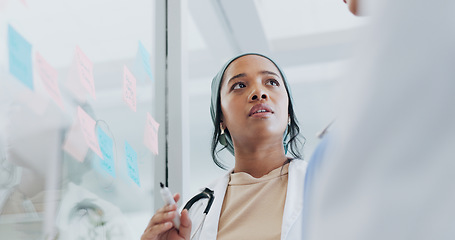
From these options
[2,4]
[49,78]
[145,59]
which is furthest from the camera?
[145,59]

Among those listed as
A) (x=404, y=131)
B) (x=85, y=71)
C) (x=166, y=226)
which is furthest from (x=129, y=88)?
(x=404, y=131)

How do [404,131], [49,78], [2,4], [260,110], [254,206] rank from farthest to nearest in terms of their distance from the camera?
[260,110] → [254,206] → [49,78] → [2,4] → [404,131]

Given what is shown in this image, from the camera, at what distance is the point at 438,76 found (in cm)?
31

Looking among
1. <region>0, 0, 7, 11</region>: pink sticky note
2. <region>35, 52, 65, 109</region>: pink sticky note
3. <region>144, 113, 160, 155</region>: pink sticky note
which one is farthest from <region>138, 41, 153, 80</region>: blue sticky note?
<region>0, 0, 7, 11</region>: pink sticky note

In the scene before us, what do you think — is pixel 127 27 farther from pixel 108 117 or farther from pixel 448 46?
pixel 448 46

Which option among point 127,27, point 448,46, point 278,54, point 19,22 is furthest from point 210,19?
point 448,46

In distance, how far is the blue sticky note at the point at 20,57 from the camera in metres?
0.75

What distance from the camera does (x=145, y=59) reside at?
1.38 m

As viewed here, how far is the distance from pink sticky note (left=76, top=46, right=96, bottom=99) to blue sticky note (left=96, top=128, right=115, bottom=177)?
97mm

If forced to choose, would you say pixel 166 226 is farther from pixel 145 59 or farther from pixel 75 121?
pixel 145 59

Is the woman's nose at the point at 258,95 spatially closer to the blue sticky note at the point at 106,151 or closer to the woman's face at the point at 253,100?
the woman's face at the point at 253,100

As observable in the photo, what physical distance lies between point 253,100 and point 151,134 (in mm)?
354

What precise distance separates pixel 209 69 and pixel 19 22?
1.75 m

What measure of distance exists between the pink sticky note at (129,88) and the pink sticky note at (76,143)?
0.89 ft
